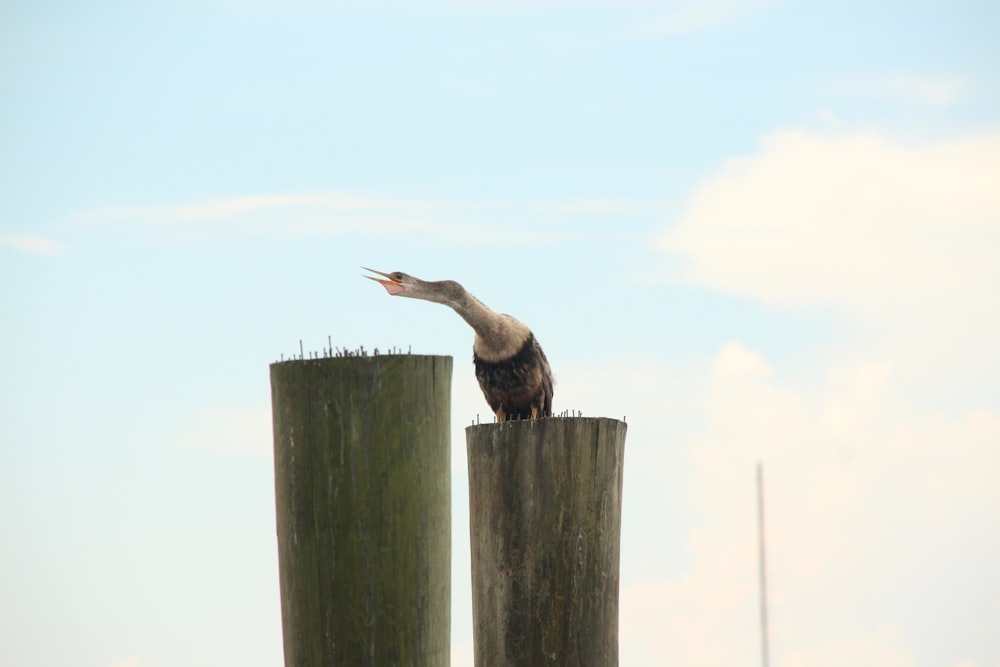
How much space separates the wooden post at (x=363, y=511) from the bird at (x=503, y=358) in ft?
7.09

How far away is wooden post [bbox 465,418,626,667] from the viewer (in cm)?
574

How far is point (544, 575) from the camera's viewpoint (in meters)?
5.74

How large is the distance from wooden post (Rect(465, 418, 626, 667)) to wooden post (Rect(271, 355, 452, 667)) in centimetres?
29

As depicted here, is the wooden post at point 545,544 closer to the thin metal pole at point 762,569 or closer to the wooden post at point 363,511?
the wooden post at point 363,511

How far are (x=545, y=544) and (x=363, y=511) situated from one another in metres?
0.88

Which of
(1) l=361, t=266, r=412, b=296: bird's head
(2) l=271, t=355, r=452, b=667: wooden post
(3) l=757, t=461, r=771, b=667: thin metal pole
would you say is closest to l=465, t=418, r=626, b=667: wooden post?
(2) l=271, t=355, r=452, b=667: wooden post

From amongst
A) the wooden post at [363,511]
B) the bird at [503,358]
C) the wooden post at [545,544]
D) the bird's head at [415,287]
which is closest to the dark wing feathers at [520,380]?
the bird at [503,358]

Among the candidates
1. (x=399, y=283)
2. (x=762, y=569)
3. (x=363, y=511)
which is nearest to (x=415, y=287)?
(x=399, y=283)

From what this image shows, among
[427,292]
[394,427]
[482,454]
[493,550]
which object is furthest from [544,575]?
[427,292]

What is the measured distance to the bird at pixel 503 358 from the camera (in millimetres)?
8242

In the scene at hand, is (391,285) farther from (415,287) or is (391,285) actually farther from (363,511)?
(363,511)

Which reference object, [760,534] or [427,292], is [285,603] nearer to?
[427,292]

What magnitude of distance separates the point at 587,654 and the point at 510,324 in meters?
3.54

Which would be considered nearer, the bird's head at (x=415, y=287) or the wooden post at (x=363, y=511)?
the wooden post at (x=363, y=511)
